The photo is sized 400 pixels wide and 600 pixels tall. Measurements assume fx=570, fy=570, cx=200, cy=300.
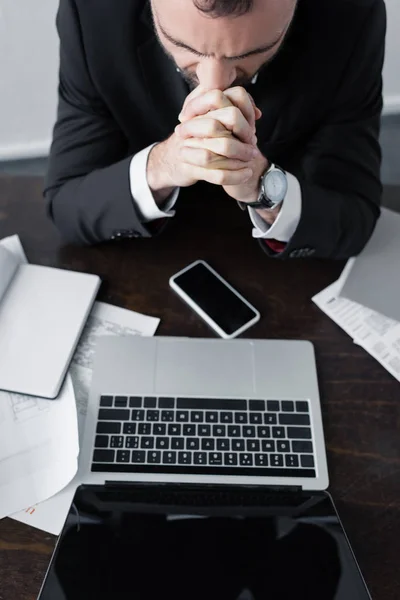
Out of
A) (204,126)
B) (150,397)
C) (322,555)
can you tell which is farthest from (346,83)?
(322,555)

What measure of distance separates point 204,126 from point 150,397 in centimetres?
38

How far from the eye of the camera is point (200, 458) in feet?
2.54

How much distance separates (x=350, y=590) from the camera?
26.1 inches

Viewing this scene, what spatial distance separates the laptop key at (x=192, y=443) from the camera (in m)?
0.78

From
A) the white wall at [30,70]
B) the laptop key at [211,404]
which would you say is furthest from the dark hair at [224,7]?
the white wall at [30,70]

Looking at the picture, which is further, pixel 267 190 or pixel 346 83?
pixel 346 83

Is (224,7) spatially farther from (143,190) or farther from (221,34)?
(143,190)

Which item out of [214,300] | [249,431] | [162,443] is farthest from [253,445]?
[214,300]

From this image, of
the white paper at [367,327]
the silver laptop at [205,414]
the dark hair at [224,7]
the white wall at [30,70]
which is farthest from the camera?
the white wall at [30,70]

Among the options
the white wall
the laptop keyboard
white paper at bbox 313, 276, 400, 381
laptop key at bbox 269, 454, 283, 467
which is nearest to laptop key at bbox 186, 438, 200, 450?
Result: the laptop keyboard

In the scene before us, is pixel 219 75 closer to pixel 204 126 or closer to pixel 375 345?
pixel 204 126

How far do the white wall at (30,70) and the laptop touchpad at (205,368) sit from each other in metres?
1.08

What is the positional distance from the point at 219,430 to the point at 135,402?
0.41 ft

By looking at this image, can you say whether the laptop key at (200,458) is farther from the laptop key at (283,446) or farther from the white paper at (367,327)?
the white paper at (367,327)
